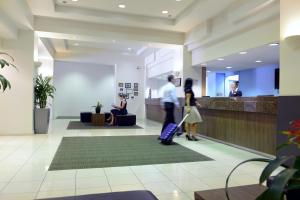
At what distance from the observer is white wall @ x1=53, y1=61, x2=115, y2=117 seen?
545 inches

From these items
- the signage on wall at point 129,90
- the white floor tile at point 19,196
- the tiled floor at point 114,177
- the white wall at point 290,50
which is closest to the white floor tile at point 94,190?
the tiled floor at point 114,177

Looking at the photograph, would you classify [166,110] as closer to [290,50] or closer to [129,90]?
[290,50]

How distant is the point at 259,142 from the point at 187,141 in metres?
1.91

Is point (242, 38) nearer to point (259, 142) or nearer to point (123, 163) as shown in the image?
point (259, 142)

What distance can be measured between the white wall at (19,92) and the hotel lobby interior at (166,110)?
3cm

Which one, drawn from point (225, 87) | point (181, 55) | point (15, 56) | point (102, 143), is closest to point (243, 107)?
point (102, 143)

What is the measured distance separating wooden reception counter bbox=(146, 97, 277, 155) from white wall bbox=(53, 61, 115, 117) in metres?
8.51

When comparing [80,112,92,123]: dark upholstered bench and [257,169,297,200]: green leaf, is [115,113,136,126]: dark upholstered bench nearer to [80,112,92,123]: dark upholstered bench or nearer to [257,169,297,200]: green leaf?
[80,112,92,123]: dark upholstered bench

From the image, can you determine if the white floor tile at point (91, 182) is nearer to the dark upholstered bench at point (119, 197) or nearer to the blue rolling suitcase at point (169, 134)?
the dark upholstered bench at point (119, 197)

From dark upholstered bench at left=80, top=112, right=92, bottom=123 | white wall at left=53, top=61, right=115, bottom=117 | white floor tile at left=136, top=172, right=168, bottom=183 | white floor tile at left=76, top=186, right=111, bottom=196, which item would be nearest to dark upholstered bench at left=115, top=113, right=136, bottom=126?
dark upholstered bench at left=80, top=112, right=92, bottom=123

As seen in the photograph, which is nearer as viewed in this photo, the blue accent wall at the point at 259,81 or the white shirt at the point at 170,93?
the white shirt at the point at 170,93

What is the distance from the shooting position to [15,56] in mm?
6922

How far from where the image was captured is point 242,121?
5.40m

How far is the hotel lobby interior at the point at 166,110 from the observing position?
306 centimetres
